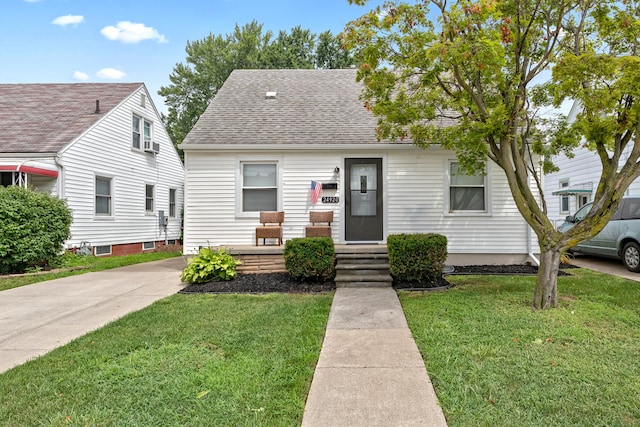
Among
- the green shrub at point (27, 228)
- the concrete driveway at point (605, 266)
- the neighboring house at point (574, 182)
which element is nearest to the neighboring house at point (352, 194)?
the concrete driveway at point (605, 266)

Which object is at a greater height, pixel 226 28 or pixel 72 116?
pixel 226 28

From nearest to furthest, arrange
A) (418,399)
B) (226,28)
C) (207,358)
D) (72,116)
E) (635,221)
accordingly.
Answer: (418,399)
(207,358)
(635,221)
(72,116)
(226,28)

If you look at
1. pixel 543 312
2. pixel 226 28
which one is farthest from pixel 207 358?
pixel 226 28

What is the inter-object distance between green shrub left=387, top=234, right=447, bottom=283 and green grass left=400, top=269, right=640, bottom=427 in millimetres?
821

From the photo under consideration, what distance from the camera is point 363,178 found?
8859 mm

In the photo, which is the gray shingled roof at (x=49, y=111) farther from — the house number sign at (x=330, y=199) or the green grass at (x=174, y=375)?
the green grass at (x=174, y=375)

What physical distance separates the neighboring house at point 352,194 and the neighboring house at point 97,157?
4.80 meters

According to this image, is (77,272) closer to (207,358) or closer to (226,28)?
(207,358)

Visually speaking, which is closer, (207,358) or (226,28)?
(207,358)

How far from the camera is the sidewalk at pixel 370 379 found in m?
→ 2.37

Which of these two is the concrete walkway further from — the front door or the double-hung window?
the double-hung window

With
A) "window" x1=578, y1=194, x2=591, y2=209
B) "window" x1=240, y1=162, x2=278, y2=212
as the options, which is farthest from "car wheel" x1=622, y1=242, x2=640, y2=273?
"window" x1=240, y1=162, x2=278, y2=212

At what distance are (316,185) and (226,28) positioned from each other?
28053mm

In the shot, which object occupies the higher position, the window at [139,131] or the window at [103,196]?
the window at [139,131]
